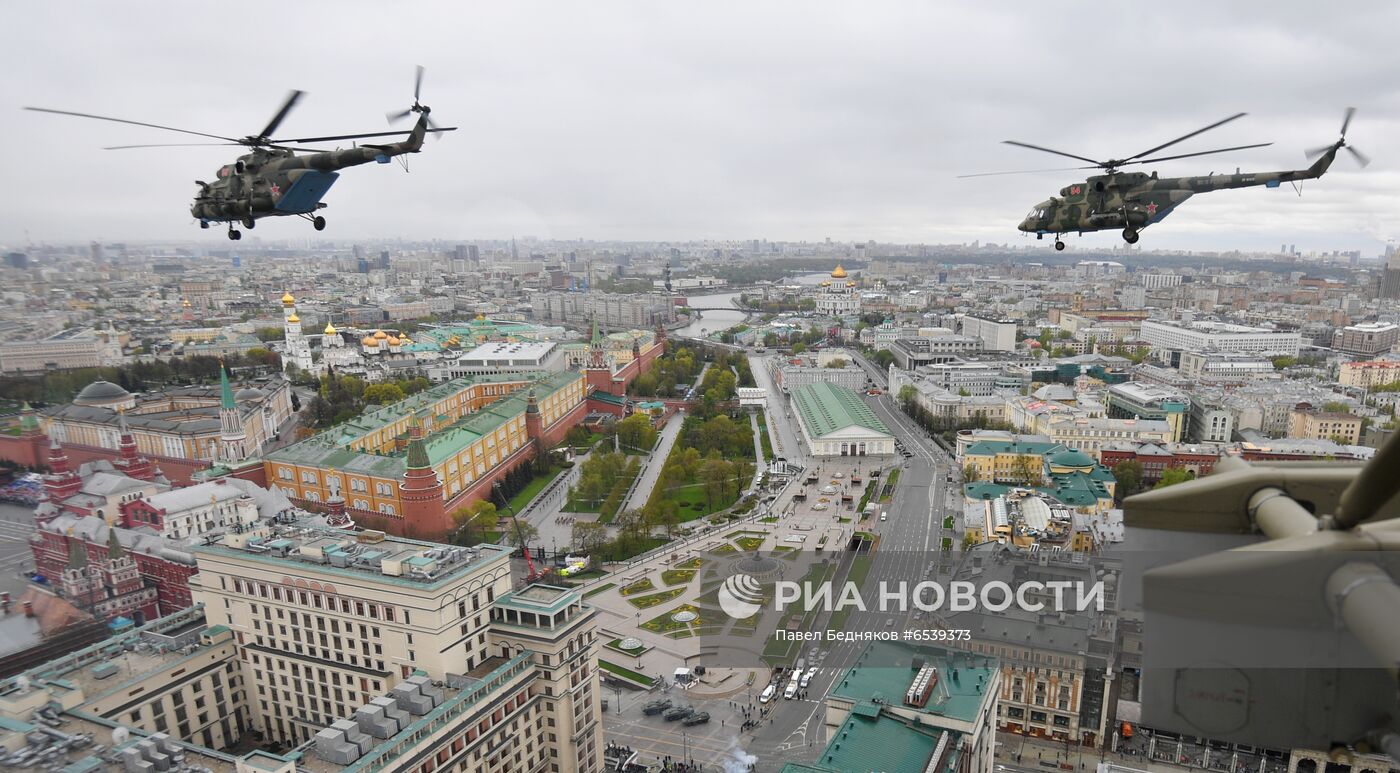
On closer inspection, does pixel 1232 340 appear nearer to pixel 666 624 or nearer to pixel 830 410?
pixel 830 410

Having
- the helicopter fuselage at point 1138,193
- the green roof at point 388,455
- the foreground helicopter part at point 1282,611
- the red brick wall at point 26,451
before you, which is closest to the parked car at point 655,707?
the green roof at point 388,455

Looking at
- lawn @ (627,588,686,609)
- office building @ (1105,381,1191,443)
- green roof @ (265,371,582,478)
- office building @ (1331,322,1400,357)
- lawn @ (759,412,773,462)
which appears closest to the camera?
lawn @ (627,588,686,609)

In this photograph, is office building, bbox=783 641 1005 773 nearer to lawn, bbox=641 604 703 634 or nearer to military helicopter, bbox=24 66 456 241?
lawn, bbox=641 604 703 634

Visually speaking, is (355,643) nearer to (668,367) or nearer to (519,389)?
(519,389)

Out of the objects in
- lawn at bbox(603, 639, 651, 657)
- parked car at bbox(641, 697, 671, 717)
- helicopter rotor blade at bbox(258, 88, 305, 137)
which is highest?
helicopter rotor blade at bbox(258, 88, 305, 137)

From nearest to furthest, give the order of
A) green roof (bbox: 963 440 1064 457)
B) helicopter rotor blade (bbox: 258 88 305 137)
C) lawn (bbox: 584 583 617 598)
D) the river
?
helicopter rotor blade (bbox: 258 88 305 137)
lawn (bbox: 584 583 617 598)
green roof (bbox: 963 440 1064 457)
the river

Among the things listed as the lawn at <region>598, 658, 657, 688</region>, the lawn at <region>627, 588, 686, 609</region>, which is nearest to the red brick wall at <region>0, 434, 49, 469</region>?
the lawn at <region>627, 588, 686, 609</region>
